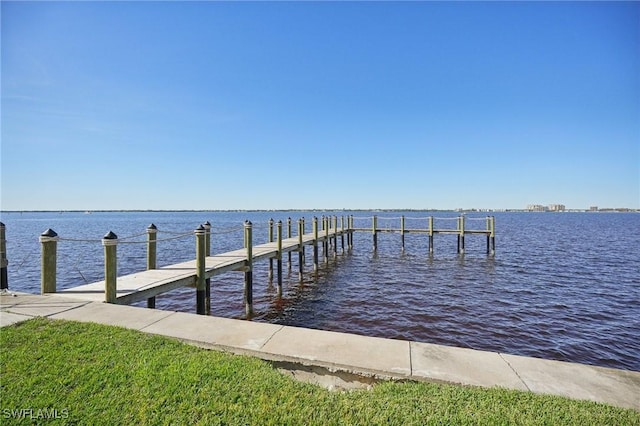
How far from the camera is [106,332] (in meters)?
4.43

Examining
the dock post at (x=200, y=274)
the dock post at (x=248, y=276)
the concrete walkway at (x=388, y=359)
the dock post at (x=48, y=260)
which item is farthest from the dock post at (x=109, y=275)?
the dock post at (x=248, y=276)

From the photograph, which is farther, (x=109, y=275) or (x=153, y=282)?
(x=153, y=282)

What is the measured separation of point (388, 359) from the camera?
375cm

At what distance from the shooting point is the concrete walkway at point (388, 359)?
10.8ft

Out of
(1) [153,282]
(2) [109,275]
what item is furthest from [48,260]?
(1) [153,282]

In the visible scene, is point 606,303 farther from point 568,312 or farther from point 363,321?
point 363,321

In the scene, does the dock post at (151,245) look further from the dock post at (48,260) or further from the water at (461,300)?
the dock post at (48,260)

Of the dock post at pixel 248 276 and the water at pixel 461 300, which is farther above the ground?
the dock post at pixel 248 276

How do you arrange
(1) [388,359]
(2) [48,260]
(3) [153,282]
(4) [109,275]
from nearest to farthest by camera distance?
(1) [388,359] < (4) [109,275] < (2) [48,260] < (3) [153,282]

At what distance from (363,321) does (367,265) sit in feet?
34.2

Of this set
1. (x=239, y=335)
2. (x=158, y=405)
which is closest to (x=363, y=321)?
(x=239, y=335)

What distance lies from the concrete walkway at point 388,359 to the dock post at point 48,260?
1.28 m

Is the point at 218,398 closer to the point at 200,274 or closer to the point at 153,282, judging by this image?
the point at 153,282

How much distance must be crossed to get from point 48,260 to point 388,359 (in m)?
6.89
